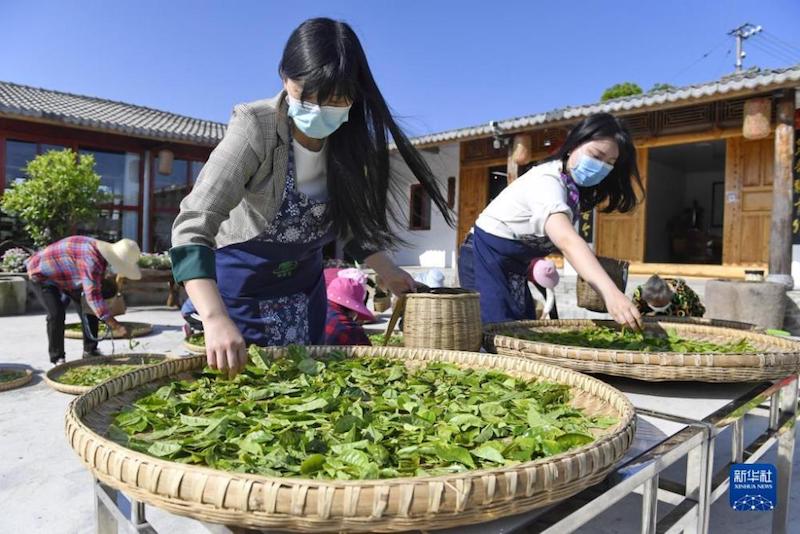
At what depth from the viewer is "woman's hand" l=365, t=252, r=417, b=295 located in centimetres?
156

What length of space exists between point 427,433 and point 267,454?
9.1 inches

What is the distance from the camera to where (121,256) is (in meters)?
3.93

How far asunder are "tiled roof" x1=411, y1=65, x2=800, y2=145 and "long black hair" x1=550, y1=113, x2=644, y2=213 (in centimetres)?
320

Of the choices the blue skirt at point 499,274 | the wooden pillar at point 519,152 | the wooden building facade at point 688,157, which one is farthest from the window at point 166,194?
the blue skirt at point 499,274

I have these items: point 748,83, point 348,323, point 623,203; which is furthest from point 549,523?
point 748,83

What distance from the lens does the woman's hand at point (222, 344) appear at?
0.98m

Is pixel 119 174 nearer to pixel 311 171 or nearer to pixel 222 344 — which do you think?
pixel 311 171

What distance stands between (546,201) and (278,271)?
2.60 feet

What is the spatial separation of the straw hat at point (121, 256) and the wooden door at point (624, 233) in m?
6.60

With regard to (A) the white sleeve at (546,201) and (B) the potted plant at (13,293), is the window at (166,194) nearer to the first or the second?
(B) the potted plant at (13,293)

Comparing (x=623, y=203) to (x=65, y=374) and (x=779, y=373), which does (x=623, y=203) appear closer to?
(x=779, y=373)

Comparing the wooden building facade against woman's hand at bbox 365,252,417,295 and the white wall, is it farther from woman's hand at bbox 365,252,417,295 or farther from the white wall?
woman's hand at bbox 365,252,417,295

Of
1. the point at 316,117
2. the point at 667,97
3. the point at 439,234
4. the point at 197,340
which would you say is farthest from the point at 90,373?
the point at 439,234

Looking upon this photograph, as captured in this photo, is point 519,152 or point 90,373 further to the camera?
point 519,152
